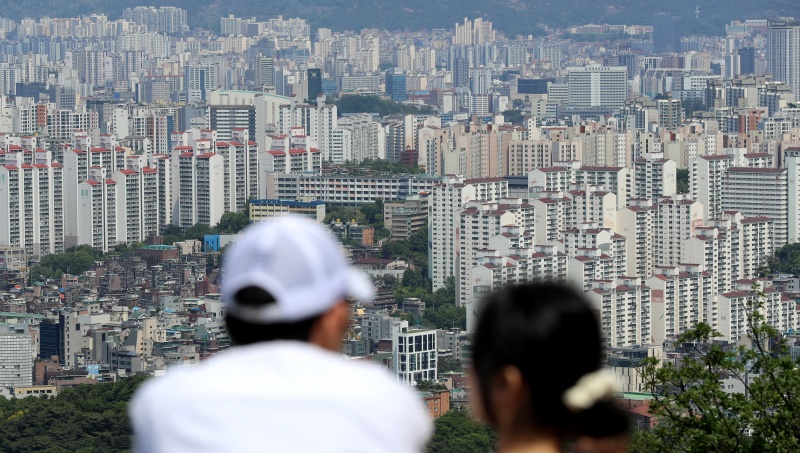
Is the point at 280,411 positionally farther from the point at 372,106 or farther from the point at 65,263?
the point at 372,106

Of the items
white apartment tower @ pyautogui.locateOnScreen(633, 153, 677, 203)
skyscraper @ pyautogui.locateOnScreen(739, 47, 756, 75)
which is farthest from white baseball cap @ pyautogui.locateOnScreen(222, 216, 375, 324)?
skyscraper @ pyautogui.locateOnScreen(739, 47, 756, 75)

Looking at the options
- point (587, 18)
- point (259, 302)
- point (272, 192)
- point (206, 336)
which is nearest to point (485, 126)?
point (272, 192)

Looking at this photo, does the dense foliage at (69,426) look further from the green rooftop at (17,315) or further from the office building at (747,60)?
the office building at (747,60)

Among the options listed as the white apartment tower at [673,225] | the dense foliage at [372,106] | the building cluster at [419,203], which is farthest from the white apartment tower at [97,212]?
the dense foliage at [372,106]

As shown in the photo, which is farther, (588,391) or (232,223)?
(232,223)

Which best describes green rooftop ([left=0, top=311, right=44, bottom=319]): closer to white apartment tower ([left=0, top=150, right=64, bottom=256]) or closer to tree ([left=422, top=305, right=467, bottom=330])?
tree ([left=422, top=305, right=467, bottom=330])

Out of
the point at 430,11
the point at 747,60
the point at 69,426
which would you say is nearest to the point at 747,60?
the point at 747,60
